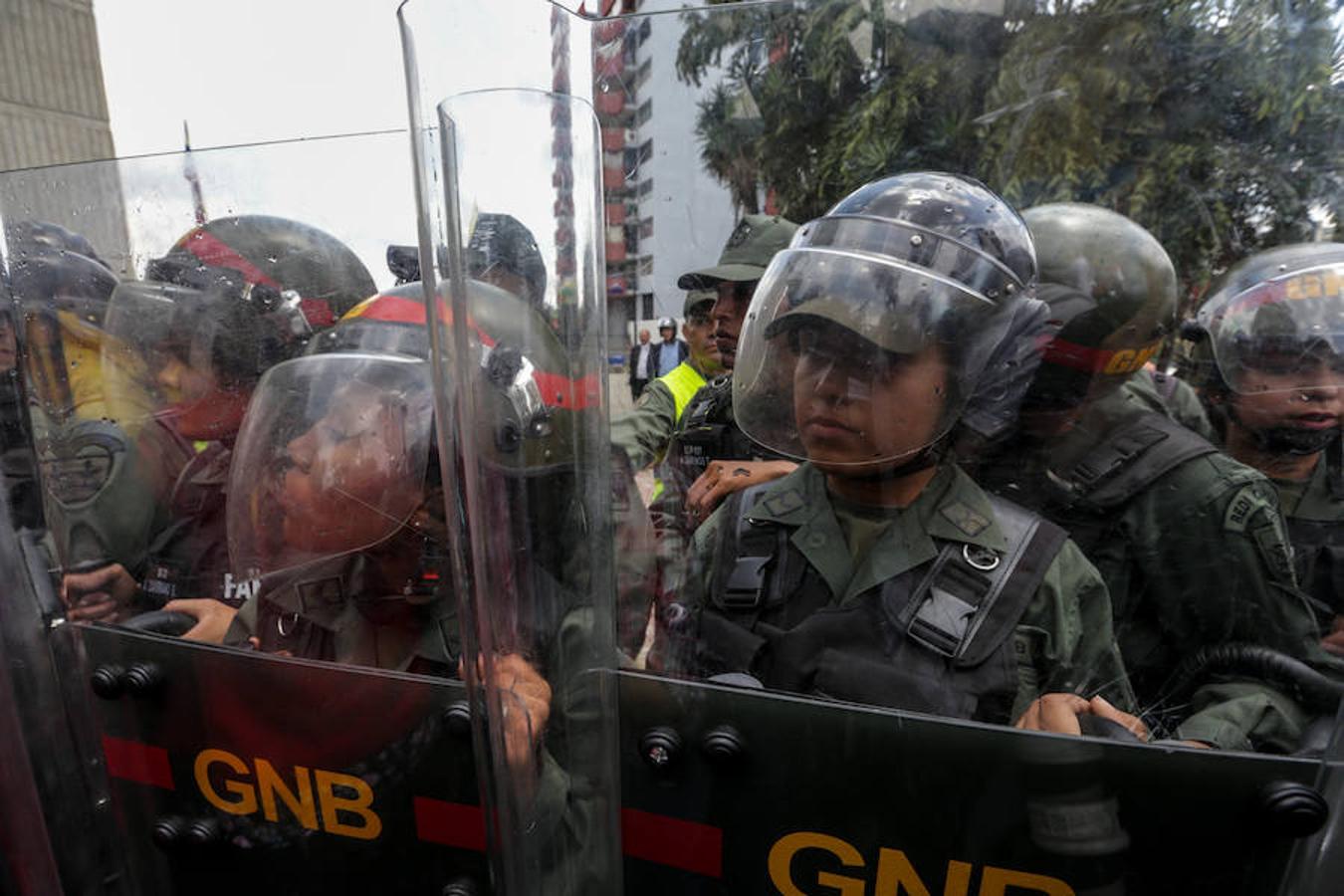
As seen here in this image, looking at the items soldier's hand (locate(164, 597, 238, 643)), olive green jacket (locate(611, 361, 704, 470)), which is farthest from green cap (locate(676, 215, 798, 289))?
soldier's hand (locate(164, 597, 238, 643))

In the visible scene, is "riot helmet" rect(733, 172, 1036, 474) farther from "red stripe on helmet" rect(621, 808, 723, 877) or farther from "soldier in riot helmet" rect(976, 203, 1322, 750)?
"red stripe on helmet" rect(621, 808, 723, 877)

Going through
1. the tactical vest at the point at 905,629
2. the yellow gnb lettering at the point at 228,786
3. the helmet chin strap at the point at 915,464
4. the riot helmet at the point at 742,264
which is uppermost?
the riot helmet at the point at 742,264

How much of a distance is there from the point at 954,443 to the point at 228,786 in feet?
4.31

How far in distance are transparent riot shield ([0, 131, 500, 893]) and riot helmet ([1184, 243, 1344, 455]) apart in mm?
1186

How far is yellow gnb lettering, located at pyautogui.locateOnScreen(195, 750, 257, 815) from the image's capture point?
1.30 metres

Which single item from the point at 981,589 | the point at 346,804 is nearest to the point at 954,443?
the point at 981,589

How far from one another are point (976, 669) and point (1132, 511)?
36 cm

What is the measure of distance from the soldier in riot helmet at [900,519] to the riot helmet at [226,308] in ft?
2.93

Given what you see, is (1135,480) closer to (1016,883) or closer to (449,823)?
(1016,883)

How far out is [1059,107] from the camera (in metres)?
0.94

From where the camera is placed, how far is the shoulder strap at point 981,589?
3.55ft

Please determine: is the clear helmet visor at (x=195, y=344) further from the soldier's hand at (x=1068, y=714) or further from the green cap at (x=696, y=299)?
the soldier's hand at (x=1068, y=714)

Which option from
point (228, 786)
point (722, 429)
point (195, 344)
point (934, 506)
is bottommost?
point (228, 786)

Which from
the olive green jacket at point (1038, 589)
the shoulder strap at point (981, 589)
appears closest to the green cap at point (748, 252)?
the olive green jacket at point (1038, 589)
